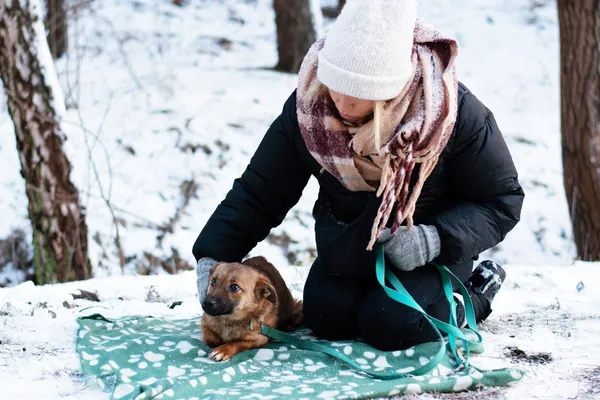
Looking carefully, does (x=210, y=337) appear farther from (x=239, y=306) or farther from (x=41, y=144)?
(x=41, y=144)

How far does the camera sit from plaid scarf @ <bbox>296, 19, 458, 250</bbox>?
3291 mm

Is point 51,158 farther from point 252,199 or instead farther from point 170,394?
point 170,394

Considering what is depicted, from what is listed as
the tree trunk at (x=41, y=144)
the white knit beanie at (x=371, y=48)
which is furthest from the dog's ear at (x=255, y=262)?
the tree trunk at (x=41, y=144)

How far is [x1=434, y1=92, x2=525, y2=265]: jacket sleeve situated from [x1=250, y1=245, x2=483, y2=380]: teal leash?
211mm

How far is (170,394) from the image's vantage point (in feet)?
10.2

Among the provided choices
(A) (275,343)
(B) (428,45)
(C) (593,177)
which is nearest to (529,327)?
(A) (275,343)

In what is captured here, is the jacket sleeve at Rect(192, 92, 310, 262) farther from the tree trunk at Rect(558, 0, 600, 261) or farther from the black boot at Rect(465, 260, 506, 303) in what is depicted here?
the tree trunk at Rect(558, 0, 600, 261)

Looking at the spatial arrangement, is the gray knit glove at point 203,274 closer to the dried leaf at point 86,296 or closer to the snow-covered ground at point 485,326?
the snow-covered ground at point 485,326

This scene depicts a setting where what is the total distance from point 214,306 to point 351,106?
106 cm

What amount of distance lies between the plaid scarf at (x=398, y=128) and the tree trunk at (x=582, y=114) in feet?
11.9

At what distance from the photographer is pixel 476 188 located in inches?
146

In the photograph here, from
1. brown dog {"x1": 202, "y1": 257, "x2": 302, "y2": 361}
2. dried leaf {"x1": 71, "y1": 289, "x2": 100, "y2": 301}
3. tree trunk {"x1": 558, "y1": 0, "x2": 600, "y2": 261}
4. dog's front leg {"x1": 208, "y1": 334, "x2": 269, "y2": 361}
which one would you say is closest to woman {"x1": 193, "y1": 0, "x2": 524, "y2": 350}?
brown dog {"x1": 202, "y1": 257, "x2": 302, "y2": 361}

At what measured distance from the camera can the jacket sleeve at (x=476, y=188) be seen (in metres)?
3.62

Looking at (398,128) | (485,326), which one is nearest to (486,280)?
(485,326)
